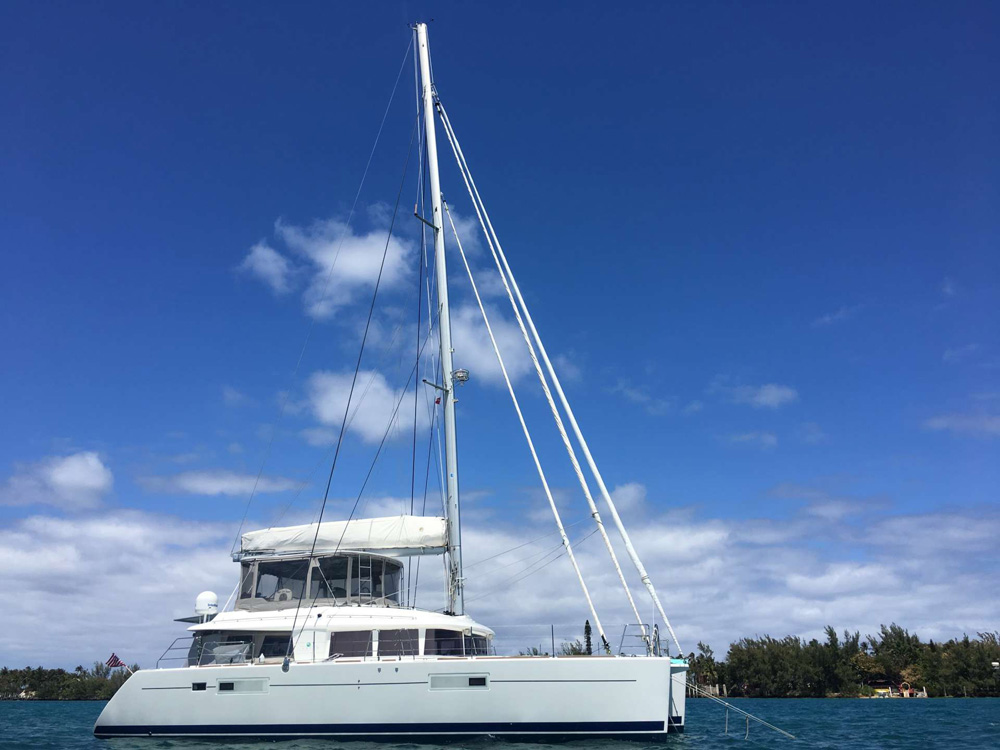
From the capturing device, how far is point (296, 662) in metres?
16.1

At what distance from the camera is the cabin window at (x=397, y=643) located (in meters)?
16.1

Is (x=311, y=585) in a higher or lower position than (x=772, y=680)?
higher

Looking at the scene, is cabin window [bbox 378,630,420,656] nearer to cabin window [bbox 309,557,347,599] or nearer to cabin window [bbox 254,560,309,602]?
cabin window [bbox 309,557,347,599]

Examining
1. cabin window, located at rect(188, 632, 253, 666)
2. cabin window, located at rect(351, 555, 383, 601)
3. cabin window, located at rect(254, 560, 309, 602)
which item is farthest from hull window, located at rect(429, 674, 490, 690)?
cabin window, located at rect(254, 560, 309, 602)

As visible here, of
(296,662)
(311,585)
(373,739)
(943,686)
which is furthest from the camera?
(943,686)

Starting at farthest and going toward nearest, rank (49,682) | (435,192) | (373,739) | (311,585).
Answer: (49,682) < (435,192) < (311,585) < (373,739)

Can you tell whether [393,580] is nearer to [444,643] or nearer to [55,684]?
[444,643]

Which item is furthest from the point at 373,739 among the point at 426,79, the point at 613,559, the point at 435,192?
the point at 426,79

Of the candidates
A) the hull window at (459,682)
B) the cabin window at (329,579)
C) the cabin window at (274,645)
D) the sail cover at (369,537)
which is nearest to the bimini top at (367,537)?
the sail cover at (369,537)

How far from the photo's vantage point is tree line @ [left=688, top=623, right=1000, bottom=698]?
60.9m

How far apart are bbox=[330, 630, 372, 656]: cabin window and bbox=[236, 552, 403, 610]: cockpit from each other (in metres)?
1.38

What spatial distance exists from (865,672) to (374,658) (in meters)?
64.7

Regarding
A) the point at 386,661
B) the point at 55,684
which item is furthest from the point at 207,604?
the point at 55,684

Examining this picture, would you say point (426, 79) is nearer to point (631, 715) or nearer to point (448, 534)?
point (448, 534)
